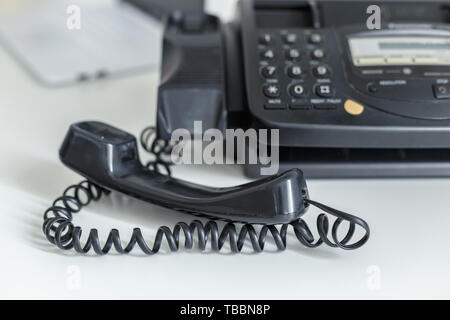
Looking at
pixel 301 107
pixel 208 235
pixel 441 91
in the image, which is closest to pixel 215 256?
pixel 208 235

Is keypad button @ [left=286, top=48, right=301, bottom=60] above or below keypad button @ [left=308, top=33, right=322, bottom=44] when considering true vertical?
below

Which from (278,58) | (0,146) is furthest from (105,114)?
(278,58)

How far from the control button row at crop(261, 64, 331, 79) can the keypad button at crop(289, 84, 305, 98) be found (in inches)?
0.5

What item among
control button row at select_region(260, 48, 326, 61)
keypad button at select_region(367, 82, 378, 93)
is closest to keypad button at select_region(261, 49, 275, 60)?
control button row at select_region(260, 48, 326, 61)

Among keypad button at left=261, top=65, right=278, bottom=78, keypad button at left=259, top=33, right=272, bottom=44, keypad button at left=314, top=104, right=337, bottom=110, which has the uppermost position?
keypad button at left=259, top=33, right=272, bottom=44

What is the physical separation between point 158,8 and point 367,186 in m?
0.58

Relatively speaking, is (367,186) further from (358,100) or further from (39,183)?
(39,183)

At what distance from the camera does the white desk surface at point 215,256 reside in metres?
0.51

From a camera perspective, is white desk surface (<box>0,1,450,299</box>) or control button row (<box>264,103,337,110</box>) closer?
white desk surface (<box>0,1,450,299</box>)

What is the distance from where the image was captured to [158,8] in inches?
42.5

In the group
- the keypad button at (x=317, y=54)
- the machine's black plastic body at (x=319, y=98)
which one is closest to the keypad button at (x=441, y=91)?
the machine's black plastic body at (x=319, y=98)

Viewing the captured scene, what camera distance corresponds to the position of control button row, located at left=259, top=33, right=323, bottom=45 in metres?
0.67

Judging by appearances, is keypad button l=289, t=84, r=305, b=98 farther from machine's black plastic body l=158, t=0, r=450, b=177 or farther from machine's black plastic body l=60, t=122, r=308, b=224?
machine's black plastic body l=60, t=122, r=308, b=224

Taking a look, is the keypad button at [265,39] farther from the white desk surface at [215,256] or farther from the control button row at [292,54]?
the white desk surface at [215,256]
